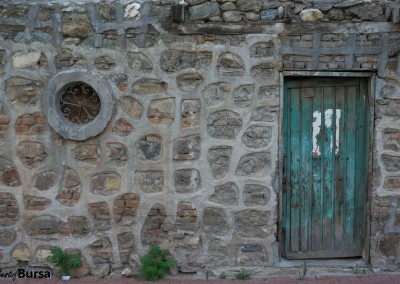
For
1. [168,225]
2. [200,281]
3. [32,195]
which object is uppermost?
[32,195]

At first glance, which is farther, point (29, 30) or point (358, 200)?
point (358, 200)

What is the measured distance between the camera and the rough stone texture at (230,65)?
4.38 metres

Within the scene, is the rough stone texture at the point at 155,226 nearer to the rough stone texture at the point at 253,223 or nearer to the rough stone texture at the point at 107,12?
the rough stone texture at the point at 253,223

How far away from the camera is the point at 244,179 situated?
446 cm

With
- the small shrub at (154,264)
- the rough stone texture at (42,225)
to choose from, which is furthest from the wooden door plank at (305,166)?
the rough stone texture at (42,225)

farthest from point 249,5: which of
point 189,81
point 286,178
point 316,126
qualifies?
point 286,178

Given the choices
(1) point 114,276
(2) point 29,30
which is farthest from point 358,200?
(2) point 29,30

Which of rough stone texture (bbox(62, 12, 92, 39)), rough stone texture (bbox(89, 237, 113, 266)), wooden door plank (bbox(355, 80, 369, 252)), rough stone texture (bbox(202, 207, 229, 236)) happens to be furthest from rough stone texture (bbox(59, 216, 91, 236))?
wooden door plank (bbox(355, 80, 369, 252))

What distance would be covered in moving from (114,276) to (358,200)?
102 inches

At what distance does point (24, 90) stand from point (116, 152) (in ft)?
3.50

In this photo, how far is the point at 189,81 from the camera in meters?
4.40

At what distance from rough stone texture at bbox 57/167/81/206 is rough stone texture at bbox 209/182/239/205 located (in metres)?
1.31

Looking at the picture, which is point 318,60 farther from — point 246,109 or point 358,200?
point 358,200

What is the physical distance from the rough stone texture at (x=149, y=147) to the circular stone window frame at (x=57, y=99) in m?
0.39
